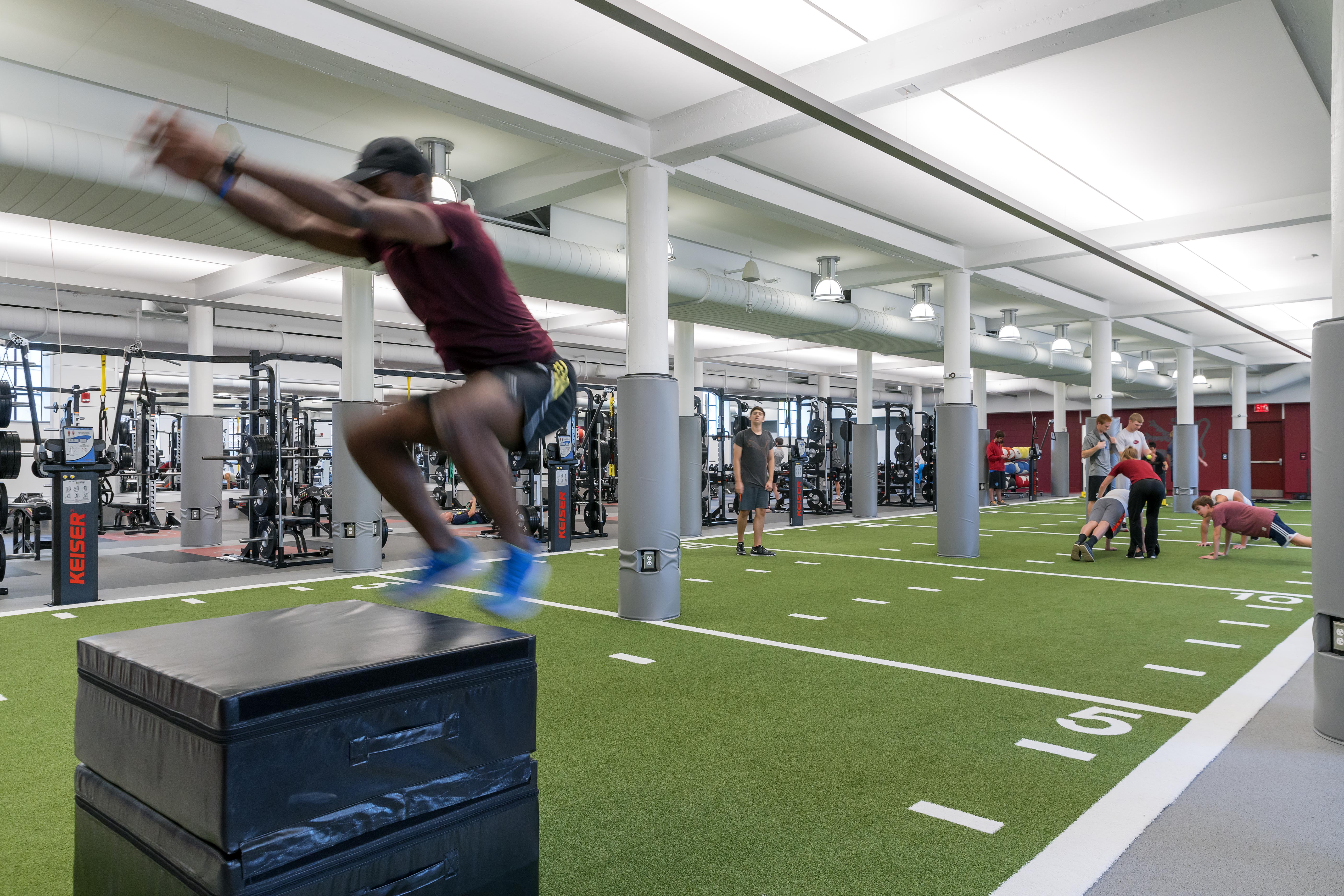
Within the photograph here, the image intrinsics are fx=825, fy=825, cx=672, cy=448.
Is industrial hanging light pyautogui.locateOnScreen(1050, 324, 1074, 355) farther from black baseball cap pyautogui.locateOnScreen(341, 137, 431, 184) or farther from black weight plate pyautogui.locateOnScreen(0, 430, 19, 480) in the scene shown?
black weight plate pyautogui.locateOnScreen(0, 430, 19, 480)

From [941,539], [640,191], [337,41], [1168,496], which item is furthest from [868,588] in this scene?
[1168,496]

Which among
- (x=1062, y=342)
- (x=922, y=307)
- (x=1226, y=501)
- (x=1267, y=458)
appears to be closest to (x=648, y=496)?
(x=922, y=307)

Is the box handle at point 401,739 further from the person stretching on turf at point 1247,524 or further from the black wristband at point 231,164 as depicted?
the person stretching on turf at point 1247,524

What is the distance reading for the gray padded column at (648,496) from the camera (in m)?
6.19

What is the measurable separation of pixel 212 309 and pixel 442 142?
6.94 metres

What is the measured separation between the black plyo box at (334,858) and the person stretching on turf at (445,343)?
0.53m

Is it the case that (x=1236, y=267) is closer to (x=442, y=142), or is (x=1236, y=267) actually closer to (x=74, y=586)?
(x=442, y=142)

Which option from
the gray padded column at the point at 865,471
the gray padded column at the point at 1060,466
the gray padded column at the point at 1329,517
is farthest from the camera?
the gray padded column at the point at 1060,466

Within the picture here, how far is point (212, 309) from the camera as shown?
1182 cm

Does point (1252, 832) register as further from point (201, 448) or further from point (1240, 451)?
point (1240, 451)

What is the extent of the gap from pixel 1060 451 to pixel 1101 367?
7.38 m

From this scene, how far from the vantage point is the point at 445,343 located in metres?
2.26

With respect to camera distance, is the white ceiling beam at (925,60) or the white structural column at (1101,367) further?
the white structural column at (1101,367)

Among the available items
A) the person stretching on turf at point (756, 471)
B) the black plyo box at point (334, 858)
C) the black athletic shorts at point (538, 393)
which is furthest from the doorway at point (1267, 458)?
the black plyo box at point (334, 858)
